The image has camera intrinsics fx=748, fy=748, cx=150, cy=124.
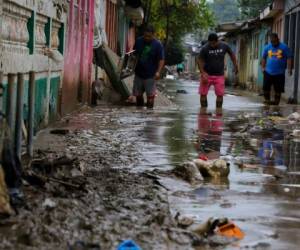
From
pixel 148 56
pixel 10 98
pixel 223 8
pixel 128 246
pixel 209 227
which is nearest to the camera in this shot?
pixel 128 246

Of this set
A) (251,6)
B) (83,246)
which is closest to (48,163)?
(83,246)

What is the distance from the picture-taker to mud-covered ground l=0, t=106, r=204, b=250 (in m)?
4.14

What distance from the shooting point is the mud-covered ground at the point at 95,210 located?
4.14m

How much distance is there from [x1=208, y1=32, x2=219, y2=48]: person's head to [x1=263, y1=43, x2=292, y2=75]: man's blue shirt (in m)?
2.98

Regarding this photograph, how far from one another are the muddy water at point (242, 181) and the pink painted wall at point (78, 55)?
1807 mm

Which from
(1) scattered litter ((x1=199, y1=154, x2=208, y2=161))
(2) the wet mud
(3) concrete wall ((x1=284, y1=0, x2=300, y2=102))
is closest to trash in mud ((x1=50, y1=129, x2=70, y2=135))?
(2) the wet mud

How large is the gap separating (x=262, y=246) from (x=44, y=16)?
223 inches

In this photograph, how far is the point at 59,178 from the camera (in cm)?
555

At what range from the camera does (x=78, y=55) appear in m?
13.7

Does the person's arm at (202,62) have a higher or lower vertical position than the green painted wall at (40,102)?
higher

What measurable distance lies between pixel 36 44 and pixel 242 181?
3510 mm

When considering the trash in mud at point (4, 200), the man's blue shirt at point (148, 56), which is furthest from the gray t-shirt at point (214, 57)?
the trash in mud at point (4, 200)

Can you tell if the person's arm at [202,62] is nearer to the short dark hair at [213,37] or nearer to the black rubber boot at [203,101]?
the short dark hair at [213,37]

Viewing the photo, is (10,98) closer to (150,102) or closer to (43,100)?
(43,100)
